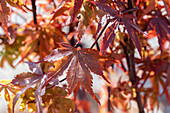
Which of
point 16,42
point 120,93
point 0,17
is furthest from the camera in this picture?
point 16,42

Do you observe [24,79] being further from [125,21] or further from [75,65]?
[125,21]

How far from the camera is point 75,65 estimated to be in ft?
1.42

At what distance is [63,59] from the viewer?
43 cm

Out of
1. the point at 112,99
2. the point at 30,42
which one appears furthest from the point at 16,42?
the point at 112,99

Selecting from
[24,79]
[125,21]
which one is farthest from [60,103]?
[125,21]

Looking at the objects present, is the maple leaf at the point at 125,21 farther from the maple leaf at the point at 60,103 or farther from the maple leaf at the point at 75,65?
the maple leaf at the point at 60,103

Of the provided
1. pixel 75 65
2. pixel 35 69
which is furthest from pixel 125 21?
pixel 35 69

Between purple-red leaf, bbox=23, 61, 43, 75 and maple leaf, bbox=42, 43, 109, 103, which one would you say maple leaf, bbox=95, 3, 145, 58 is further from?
purple-red leaf, bbox=23, 61, 43, 75

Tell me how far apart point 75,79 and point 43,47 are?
1.01ft

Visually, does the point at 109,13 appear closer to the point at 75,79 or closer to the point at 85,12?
the point at 85,12

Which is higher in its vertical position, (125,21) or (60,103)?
(125,21)

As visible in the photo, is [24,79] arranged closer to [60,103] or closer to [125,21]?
[60,103]

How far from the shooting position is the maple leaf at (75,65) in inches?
16.0

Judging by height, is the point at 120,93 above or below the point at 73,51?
below
